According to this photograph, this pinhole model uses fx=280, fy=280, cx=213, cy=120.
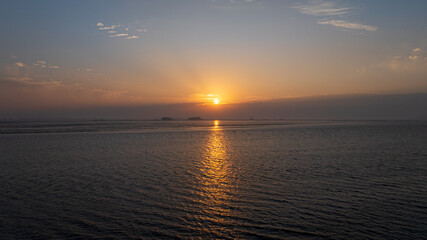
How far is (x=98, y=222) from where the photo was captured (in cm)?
1261

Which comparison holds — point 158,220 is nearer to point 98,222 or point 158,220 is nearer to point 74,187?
point 98,222

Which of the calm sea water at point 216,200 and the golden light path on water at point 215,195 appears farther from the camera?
the golden light path on water at point 215,195

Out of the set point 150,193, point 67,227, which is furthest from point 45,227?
point 150,193

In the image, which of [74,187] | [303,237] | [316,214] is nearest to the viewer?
[303,237]

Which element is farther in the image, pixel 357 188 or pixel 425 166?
pixel 425 166

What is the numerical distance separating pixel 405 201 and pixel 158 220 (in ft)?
42.1

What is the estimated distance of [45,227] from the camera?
12.0 meters

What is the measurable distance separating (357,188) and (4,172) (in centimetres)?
2729

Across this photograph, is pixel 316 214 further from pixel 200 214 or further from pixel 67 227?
pixel 67 227

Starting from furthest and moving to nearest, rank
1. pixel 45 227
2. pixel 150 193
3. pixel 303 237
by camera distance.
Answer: pixel 150 193, pixel 45 227, pixel 303 237

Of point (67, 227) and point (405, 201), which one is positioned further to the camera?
point (405, 201)

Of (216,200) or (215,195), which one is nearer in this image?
(216,200)

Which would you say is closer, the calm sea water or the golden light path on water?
the calm sea water

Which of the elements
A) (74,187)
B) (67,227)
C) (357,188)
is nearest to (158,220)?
(67,227)
